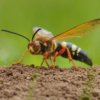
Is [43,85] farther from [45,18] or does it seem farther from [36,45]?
[45,18]

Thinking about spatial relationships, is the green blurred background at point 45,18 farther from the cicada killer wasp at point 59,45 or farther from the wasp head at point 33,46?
the wasp head at point 33,46

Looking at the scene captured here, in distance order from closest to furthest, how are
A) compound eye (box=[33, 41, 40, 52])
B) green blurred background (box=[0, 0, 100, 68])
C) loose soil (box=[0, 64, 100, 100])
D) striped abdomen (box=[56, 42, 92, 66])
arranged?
loose soil (box=[0, 64, 100, 100])
compound eye (box=[33, 41, 40, 52])
striped abdomen (box=[56, 42, 92, 66])
green blurred background (box=[0, 0, 100, 68])

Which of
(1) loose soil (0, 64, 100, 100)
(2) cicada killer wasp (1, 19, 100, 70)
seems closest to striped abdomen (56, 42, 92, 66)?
(2) cicada killer wasp (1, 19, 100, 70)

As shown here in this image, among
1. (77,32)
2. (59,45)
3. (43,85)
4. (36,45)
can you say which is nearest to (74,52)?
(59,45)

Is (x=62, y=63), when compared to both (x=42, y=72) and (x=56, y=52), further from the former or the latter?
(x=42, y=72)

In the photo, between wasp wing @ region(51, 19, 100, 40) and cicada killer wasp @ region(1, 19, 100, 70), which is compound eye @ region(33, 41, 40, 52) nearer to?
cicada killer wasp @ region(1, 19, 100, 70)

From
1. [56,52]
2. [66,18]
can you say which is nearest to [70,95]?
[56,52]
